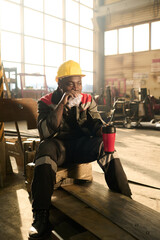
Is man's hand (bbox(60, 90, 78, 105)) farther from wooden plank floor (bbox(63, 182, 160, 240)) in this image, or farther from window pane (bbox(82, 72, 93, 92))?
window pane (bbox(82, 72, 93, 92))

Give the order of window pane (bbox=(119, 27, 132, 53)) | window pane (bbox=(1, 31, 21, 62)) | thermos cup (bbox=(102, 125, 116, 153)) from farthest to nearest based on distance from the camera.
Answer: window pane (bbox=(119, 27, 132, 53)) < window pane (bbox=(1, 31, 21, 62)) < thermos cup (bbox=(102, 125, 116, 153))

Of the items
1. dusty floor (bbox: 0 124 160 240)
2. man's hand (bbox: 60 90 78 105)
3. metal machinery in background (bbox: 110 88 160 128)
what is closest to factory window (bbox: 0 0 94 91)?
metal machinery in background (bbox: 110 88 160 128)

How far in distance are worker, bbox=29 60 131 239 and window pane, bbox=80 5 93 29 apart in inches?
657

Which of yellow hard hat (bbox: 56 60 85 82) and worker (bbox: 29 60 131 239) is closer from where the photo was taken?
worker (bbox: 29 60 131 239)

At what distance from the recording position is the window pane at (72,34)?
16.6 m

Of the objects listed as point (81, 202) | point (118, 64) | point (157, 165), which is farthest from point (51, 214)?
point (118, 64)

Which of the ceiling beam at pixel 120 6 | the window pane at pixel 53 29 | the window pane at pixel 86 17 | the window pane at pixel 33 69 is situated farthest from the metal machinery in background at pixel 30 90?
the ceiling beam at pixel 120 6

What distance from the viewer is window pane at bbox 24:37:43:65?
14023 mm

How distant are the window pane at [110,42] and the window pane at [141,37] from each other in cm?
172

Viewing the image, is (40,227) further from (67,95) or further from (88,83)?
(88,83)

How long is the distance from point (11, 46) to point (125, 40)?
8.16m

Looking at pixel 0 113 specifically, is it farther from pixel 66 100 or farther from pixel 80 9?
pixel 80 9

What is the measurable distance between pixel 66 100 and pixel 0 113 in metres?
1.12

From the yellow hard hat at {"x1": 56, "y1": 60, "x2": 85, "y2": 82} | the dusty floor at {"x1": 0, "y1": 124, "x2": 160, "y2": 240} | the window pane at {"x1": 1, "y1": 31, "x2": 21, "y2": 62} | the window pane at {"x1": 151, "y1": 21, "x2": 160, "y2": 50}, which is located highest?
the window pane at {"x1": 151, "y1": 21, "x2": 160, "y2": 50}
